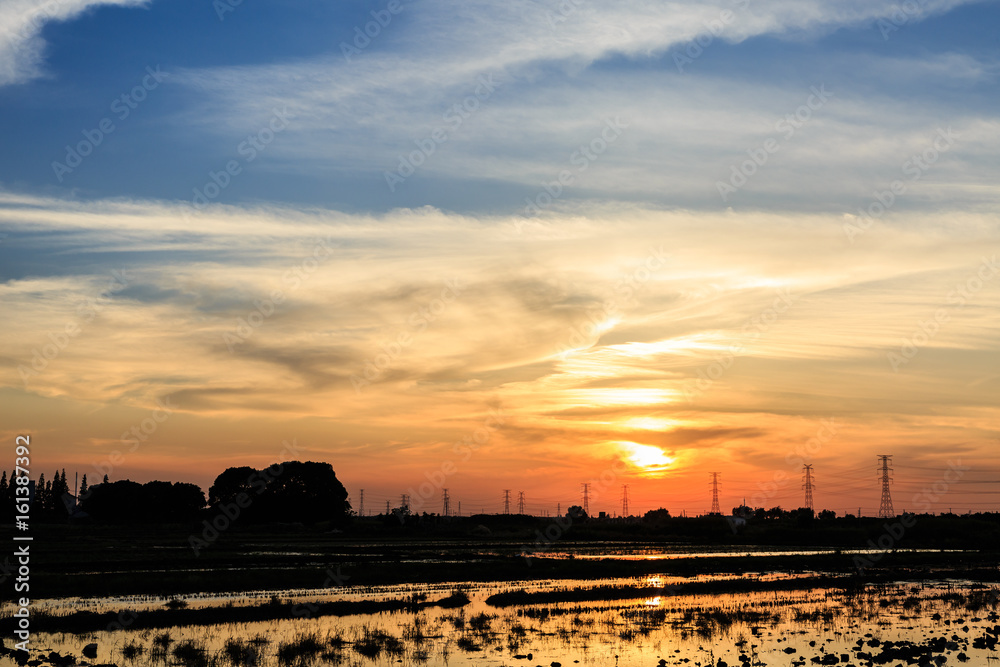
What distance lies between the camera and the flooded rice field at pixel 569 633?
82.1 ft

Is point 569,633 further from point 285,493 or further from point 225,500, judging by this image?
point 225,500

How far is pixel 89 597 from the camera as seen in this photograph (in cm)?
3731

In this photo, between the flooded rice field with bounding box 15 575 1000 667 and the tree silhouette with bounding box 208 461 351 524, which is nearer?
the flooded rice field with bounding box 15 575 1000 667

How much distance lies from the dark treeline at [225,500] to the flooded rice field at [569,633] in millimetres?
107230

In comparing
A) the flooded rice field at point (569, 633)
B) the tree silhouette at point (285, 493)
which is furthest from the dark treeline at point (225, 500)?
the flooded rice field at point (569, 633)

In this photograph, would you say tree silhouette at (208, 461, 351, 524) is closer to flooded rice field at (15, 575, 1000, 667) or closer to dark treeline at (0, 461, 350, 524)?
dark treeline at (0, 461, 350, 524)

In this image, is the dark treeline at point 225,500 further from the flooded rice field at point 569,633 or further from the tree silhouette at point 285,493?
the flooded rice field at point 569,633

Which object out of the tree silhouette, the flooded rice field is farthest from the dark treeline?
the flooded rice field

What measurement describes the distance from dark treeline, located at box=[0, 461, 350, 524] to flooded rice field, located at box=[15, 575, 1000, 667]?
352 ft

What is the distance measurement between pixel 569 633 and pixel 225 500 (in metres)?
138

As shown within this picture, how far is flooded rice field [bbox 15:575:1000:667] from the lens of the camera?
985 inches

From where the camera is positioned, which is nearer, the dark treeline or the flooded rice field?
the flooded rice field

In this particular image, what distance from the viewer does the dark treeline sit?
143750 mm

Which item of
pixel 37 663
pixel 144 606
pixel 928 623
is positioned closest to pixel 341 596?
pixel 144 606
